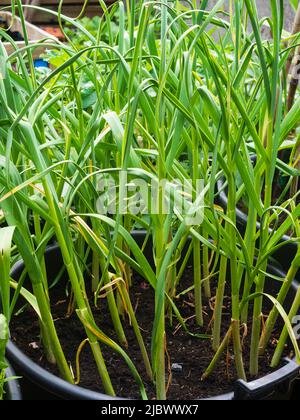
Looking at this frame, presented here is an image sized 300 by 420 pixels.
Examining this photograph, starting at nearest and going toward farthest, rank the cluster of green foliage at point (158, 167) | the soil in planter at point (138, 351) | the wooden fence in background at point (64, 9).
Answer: the cluster of green foliage at point (158, 167) → the soil in planter at point (138, 351) → the wooden fence in background at point (64, 9)

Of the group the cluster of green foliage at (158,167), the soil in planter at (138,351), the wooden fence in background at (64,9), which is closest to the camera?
the cluster of green foliage at (158,167)

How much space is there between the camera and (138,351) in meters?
0.81

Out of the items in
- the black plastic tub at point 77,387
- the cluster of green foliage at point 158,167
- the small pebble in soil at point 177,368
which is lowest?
the small pebble in soil at point 177,368

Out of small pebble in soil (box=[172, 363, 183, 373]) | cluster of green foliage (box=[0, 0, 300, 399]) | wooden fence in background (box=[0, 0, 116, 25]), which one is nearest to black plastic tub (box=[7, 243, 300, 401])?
cluster of green foliage (box=[0, 0, 300, 399])

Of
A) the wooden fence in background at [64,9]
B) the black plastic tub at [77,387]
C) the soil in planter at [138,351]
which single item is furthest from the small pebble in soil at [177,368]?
the wooden fence in background at [64,9]

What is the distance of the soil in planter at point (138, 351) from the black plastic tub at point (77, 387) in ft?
0.23

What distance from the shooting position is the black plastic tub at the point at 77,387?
1.99 ft

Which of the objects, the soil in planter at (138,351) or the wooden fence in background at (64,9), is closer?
the soil in planter at (138,351)

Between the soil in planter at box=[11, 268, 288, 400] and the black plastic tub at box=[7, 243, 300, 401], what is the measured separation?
2.7 inches

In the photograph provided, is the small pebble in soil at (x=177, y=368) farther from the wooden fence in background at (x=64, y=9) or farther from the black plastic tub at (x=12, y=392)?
the wooden fence in background at (x=64, y=9)

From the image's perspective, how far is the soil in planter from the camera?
74cm

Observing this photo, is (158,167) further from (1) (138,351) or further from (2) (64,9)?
(2) (64,9)

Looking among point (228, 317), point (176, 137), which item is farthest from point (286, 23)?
point (176, 137)
